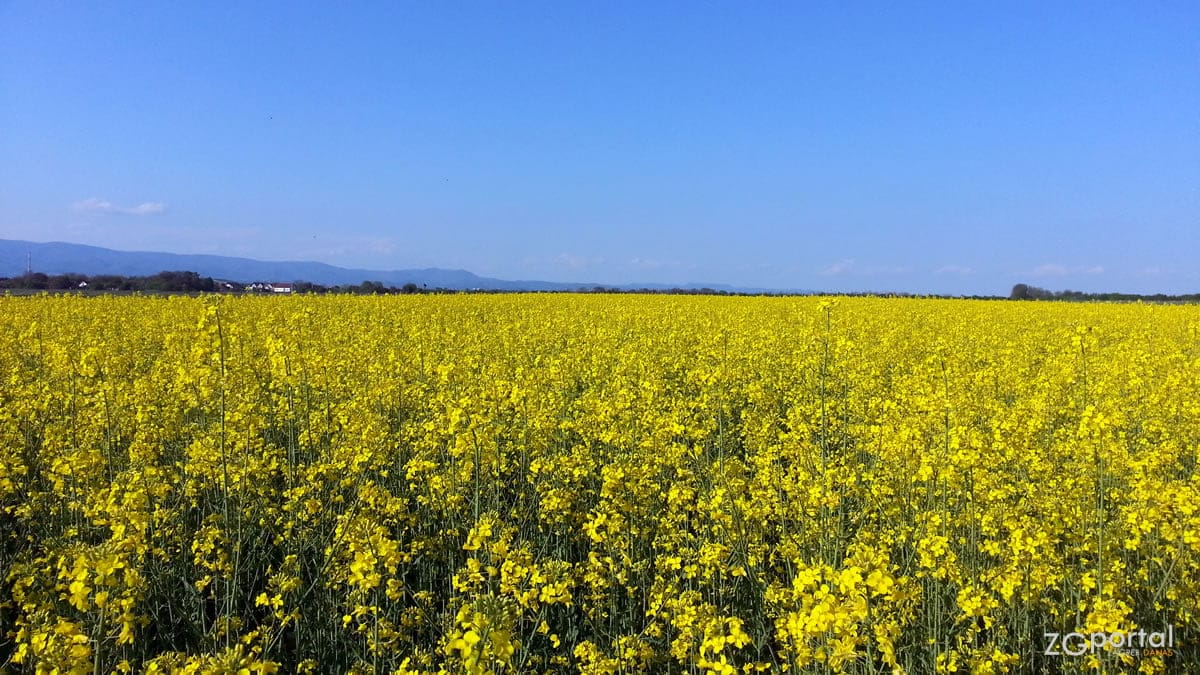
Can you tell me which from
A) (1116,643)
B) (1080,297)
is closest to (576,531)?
(1116,643)

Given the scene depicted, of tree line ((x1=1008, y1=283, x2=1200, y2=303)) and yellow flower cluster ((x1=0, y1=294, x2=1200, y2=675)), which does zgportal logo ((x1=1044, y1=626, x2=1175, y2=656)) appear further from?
tree line ((x1=1008, y1=283, x2=1200, y2=303))

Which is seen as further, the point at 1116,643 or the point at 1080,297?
the point at 1080,297

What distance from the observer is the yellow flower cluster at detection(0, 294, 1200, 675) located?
8.50 ft

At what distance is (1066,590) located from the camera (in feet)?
10.7

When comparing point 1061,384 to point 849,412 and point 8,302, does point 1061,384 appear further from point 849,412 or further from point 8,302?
point 8,302

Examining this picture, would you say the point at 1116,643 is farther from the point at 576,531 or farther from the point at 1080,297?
the point at 1080,297

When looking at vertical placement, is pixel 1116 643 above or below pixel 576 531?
above

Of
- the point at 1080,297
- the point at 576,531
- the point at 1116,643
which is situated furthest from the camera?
the point at 1080,297

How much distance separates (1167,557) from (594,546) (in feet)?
10.7

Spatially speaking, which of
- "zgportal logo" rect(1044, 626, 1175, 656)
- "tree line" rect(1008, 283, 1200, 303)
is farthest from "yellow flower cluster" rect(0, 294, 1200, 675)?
"tree line" rect(1008, 283, 1200, 303)

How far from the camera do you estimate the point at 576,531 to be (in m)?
4.55

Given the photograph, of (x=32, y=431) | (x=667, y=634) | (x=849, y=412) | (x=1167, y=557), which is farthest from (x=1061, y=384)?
(x=32, y=431)

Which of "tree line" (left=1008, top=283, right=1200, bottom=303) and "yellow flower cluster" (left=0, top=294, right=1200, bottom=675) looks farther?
"tree line" (left=1008, top=283, right=1200, bottom=303)

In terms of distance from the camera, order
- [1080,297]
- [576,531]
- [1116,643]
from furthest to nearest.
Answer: [1080,297] → [576,531] → [1116,643]
